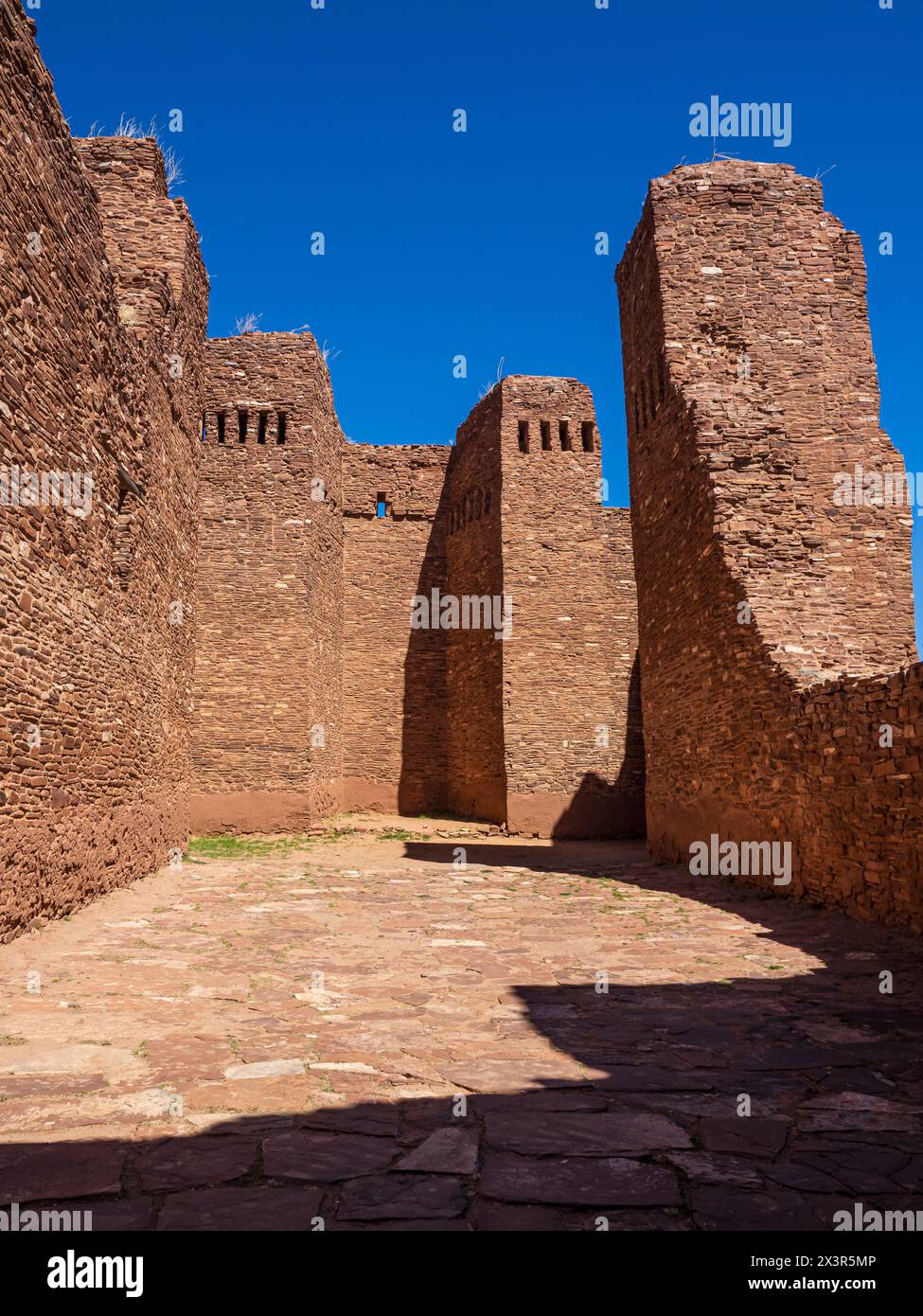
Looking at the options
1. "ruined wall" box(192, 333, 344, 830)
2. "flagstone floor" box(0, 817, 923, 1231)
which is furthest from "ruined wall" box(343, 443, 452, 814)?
"flagstone floor" box(0, 817, 923, 1231)

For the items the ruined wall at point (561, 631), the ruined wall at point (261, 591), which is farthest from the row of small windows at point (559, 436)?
the ruined wall at point (261, 591)

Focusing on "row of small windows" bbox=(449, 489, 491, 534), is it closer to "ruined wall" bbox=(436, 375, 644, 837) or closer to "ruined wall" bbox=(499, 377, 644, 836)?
"ruined wall" bbox=(436, 375, 644, 837)

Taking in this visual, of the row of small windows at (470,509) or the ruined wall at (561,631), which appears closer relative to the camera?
the ruined wall at (561,631)

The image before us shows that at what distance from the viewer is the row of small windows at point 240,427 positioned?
59.0 ft

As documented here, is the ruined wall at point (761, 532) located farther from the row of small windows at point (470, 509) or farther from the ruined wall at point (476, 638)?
the row of small windows at point (470, 509)

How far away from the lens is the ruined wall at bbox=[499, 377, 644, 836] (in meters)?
18.7

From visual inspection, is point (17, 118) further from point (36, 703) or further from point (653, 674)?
point (653, 674)

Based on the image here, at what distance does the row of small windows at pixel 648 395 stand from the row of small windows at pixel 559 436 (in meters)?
6.73

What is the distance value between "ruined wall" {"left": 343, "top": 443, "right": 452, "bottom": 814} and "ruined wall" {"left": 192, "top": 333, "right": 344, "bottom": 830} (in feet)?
8.12

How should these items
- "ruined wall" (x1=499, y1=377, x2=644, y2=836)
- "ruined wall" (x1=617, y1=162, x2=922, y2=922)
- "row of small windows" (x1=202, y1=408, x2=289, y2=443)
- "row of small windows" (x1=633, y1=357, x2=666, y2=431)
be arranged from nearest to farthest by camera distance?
"ruined wall" (x1=617, y1=162, x2=922, y2=922) → "row of small windows" (x1=633, y1=357, x2=666, y2=431) → "row of small windows" (x1=202, y1=408, x2=289, y2=443) → "ruined wall" (x1=499, y1=377, x2=644, y2=836)

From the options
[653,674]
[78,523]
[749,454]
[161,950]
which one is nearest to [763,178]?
[749,454]

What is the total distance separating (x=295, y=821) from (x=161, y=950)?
10452 mm

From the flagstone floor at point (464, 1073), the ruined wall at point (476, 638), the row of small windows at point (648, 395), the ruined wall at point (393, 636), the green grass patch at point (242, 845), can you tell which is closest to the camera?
the flagstone floor at point (464, 1073)

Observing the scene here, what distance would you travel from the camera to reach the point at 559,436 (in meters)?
20.2
